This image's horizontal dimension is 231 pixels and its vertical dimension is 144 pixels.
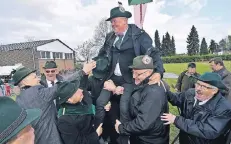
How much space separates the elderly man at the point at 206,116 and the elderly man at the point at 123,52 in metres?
0.63

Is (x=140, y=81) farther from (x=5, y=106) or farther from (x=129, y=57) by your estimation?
(x=5, y=106)

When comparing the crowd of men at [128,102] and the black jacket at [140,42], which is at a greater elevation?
the black jacket at [140,42]

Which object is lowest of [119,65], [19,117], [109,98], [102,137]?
[102,137]

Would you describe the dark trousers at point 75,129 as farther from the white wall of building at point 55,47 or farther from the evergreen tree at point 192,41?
the evergreen tree at point 192,41

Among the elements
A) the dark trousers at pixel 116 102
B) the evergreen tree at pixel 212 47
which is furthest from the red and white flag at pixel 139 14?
the evergreen tree at pixel 212 47

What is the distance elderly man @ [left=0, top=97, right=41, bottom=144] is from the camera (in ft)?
4.56

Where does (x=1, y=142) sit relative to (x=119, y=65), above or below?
below

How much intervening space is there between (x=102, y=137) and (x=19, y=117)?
3.18 m

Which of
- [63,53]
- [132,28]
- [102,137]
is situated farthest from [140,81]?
[63,53]

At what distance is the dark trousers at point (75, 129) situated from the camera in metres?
2.94

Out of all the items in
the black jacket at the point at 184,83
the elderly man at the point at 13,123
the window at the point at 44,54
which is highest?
the window at the point at 44,54

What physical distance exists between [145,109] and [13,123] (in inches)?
76.3

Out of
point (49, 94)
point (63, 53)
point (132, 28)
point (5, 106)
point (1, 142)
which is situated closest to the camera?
point (1, 142)

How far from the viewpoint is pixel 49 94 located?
306 centimetres
